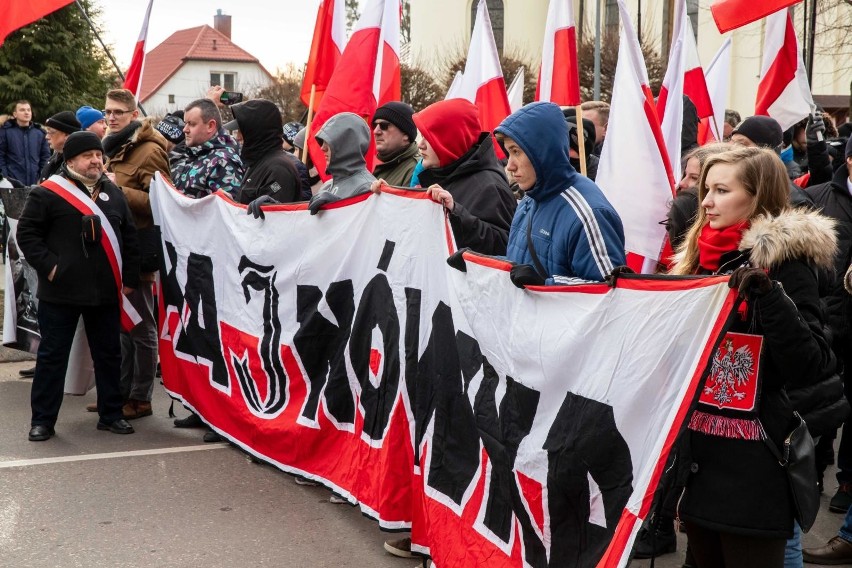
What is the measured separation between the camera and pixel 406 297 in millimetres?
4695

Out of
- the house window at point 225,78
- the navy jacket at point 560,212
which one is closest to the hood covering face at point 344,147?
the navy jacket at point 560,212

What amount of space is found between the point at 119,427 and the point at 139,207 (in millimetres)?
1656

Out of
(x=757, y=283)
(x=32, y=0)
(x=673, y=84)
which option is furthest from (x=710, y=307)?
(x=32, y=0)

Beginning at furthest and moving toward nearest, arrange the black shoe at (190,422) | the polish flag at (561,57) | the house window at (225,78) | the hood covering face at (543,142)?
the house window at (225,78), the black shoe at (190,422), the polish flag at (561,57), the hood covering face at (543,142)

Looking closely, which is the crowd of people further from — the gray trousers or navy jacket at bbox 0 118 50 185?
navy jacket at bbox 0 118 50 185

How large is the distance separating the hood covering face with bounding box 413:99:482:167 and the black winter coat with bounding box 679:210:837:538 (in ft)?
7.12

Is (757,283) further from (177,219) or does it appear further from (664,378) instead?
(177,219)

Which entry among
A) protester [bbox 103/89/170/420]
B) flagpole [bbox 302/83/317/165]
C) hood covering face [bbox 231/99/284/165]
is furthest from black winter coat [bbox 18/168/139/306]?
flagpole [bbox 302/83/317/165]

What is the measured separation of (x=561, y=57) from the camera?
21.3 ft

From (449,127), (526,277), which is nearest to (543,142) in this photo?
(526,277)

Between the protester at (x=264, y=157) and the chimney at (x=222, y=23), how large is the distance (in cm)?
7972

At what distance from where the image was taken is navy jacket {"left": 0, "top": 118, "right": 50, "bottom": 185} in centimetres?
1469

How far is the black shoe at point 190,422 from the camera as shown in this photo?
22.5ft

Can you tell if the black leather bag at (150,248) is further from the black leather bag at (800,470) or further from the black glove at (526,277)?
the black leather bag at (800,470)
